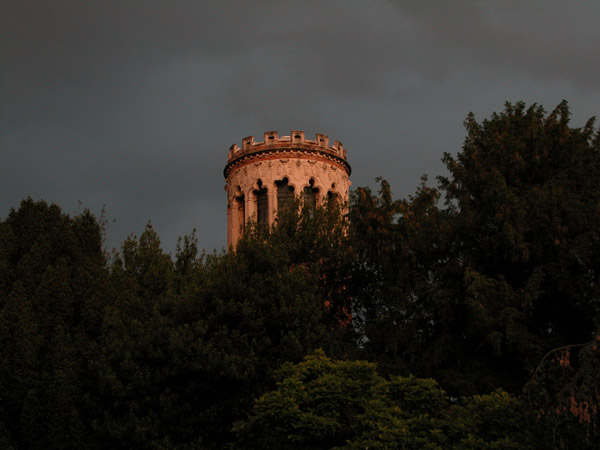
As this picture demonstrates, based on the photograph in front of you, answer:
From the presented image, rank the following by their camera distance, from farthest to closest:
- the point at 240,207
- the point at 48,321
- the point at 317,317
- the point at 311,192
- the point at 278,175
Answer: the point at 240,207
the point at 311,192
the point at 278,175
the point at 317,317
the point at 48,321

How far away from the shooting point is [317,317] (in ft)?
66.1

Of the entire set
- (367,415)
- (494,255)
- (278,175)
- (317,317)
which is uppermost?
(278,175)

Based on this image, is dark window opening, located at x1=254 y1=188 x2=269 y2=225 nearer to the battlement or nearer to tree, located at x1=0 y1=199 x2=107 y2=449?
the battlement

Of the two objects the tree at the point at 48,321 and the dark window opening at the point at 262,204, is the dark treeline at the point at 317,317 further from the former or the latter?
the dark window opening at the point at 262,204

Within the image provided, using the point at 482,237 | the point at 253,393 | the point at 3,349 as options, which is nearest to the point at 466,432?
the point at 253,393

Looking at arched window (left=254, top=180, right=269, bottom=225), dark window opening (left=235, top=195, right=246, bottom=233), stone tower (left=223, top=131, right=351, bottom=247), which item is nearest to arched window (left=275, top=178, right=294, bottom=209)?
stone tower (left=223, top=131, right=351, bottom=247)

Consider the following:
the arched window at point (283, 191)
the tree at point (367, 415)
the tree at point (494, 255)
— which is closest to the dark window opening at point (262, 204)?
the arched window at point (283, 191)

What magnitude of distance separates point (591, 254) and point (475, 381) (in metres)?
4.31

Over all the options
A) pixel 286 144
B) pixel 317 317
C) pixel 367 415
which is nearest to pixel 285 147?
pixel 286 144

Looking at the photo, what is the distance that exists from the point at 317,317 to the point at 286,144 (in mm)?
17001

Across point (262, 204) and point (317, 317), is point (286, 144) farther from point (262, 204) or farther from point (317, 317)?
point (317, 317)

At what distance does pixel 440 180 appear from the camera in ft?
72.2

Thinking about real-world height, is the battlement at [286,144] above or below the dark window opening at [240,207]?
above

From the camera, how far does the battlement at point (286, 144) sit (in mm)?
35750
